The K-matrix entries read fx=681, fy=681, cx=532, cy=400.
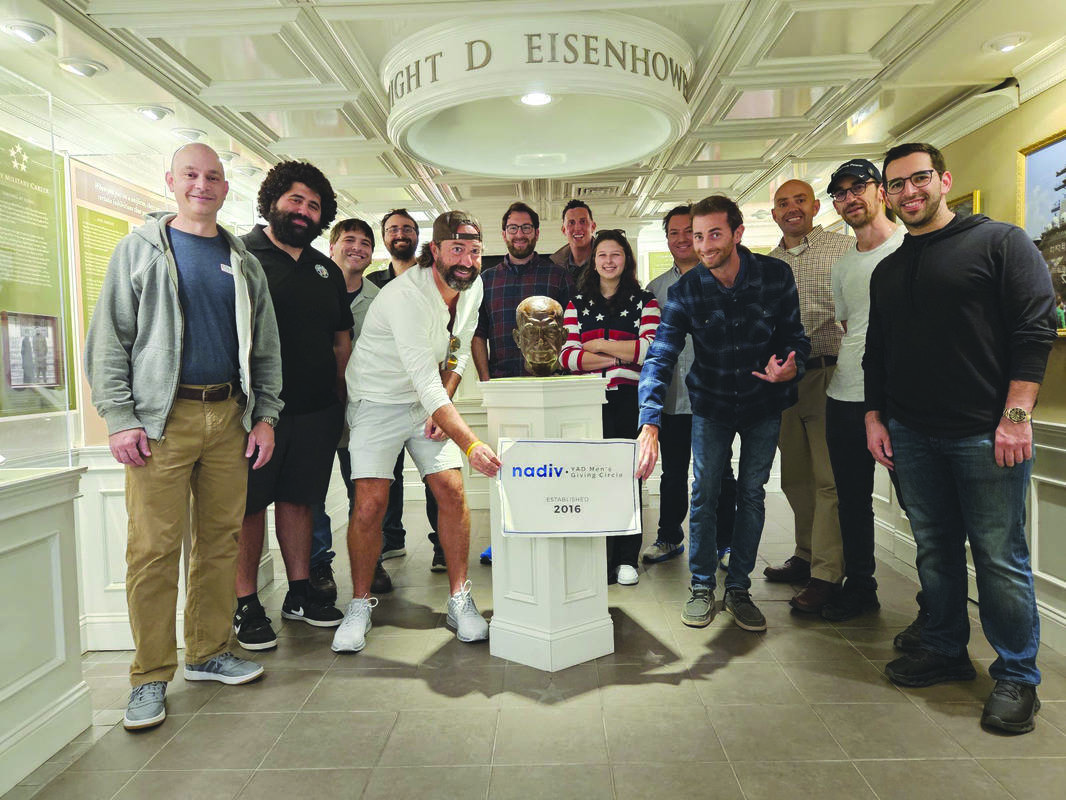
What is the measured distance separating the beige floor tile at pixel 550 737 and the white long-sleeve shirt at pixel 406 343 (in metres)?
1.15

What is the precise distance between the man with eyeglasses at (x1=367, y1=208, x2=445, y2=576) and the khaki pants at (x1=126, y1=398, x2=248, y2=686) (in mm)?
910

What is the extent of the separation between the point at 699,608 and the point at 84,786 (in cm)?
225

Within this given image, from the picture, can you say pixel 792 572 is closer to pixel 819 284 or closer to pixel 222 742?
pixel 819 284

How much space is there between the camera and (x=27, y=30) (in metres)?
2.62

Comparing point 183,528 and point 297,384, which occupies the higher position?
point 297,384

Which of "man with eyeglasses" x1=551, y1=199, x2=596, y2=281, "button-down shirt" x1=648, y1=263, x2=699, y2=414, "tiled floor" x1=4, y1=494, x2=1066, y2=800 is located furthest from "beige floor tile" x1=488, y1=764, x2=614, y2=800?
"man with eyeglasses" x1=551, y1=199, x2=596, y2=281

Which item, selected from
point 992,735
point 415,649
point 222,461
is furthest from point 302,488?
point 992,735

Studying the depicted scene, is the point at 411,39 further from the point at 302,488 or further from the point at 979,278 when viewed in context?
the point at 979,278

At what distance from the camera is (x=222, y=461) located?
2412mm

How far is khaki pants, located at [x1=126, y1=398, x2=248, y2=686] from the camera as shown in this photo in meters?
2.23

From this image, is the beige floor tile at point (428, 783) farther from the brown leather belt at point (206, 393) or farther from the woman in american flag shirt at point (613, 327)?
the woman in american flag shirt at point (613, 327)

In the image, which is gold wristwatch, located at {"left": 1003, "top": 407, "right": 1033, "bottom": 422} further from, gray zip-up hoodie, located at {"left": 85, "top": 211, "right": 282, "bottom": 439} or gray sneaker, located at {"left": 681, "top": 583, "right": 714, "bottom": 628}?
gray zip-up hoodie, located at {"left": 85, "top": 211, "right": 282, "bottom": 439}

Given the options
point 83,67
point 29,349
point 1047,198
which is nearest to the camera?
point 29,349

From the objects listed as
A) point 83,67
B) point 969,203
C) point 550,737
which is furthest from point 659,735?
point 83,67
